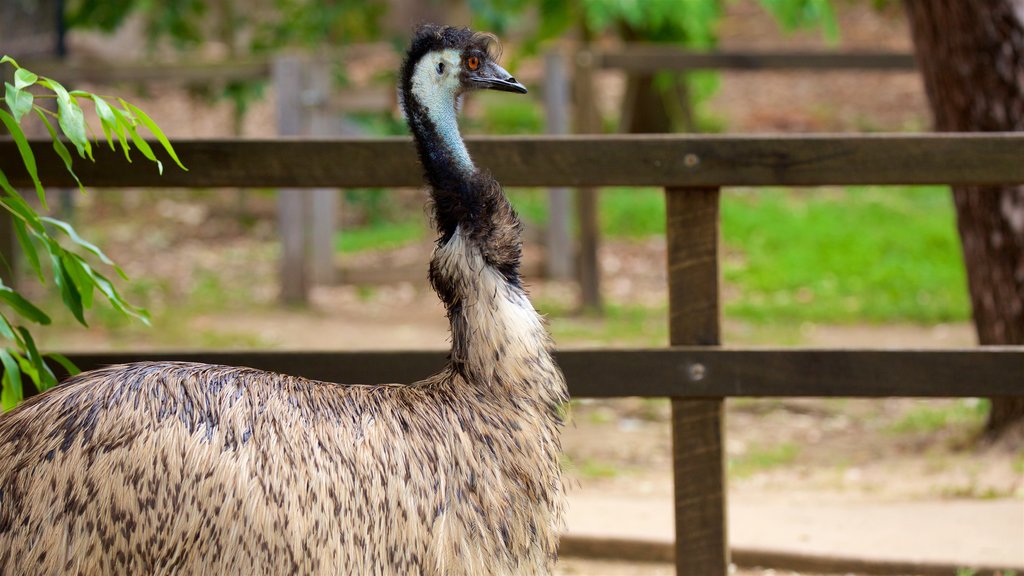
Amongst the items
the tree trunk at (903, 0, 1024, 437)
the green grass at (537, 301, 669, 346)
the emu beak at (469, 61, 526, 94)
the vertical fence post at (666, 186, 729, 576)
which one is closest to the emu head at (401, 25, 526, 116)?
the emu beak at (469, 61, 526, 94)

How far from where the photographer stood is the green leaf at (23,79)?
8.16 feet

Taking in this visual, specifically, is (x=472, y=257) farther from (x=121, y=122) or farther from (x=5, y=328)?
(x=5, y=328)

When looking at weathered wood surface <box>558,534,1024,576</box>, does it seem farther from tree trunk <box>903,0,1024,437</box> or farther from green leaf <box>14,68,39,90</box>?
green leaf <box>14,68,39,90</box>

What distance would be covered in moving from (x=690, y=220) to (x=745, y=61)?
610 centimetres

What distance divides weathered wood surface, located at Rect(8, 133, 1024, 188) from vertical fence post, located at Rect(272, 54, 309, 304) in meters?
5.79

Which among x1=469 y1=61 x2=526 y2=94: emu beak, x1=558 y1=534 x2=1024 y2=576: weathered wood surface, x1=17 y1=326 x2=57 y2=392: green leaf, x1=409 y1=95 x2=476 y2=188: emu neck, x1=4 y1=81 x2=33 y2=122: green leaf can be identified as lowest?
x1=558 y1=534 x2=1024 y2=576: weathered wood surface

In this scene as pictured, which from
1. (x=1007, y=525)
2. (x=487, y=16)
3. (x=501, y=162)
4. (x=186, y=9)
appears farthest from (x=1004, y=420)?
(x=186, y=9)

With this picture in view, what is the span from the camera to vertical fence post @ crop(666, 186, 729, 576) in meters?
3.37

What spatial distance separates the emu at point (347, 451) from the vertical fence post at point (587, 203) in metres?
5.90

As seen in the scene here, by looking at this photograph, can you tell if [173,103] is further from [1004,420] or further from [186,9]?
[1004,420]

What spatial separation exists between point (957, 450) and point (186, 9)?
303 inches

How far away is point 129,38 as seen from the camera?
18.3 meters

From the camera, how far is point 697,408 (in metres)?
3.41

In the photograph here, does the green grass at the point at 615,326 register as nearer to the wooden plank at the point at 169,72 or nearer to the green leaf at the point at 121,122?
the wooden plank at the point at 169,72
